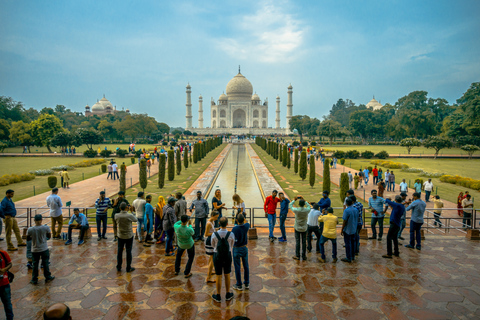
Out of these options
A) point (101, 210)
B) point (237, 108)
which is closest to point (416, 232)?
point (101, 210)

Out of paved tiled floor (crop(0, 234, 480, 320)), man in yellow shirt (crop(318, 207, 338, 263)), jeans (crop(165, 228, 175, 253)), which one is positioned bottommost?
paved tiled floor (crop(0, 234, 480, 320))

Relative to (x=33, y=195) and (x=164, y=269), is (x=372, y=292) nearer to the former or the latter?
(x=164, y=269)

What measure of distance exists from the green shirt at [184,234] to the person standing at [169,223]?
92cm

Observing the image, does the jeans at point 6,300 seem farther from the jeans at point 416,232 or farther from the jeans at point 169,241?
the jeans at point 416,232

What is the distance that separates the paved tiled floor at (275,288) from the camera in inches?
149

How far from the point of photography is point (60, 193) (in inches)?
472

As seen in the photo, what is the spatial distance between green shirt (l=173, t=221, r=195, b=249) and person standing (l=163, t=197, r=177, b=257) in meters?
0.92

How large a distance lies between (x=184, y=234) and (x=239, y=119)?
240 ft

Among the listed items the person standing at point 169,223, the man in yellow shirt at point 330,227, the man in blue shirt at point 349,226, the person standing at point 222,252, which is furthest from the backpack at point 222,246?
the man in blue shirt at point 349,226

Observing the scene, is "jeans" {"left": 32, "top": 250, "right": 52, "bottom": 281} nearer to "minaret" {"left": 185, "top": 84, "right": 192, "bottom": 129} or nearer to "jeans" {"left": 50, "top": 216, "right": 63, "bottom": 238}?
"jeans" {"left": 50, "top": 216, "right": 63, "bottom": 238}

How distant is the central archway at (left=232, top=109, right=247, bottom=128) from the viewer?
75.7 meters

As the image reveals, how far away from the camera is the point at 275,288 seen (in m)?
4.34

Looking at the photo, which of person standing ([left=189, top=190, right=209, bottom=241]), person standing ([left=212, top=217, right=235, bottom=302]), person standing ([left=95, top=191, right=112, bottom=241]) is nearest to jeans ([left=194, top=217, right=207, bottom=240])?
person standing ([left=189, top=190, right=209, bottom=241])

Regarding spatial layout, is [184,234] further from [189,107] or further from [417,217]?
[189,107]
